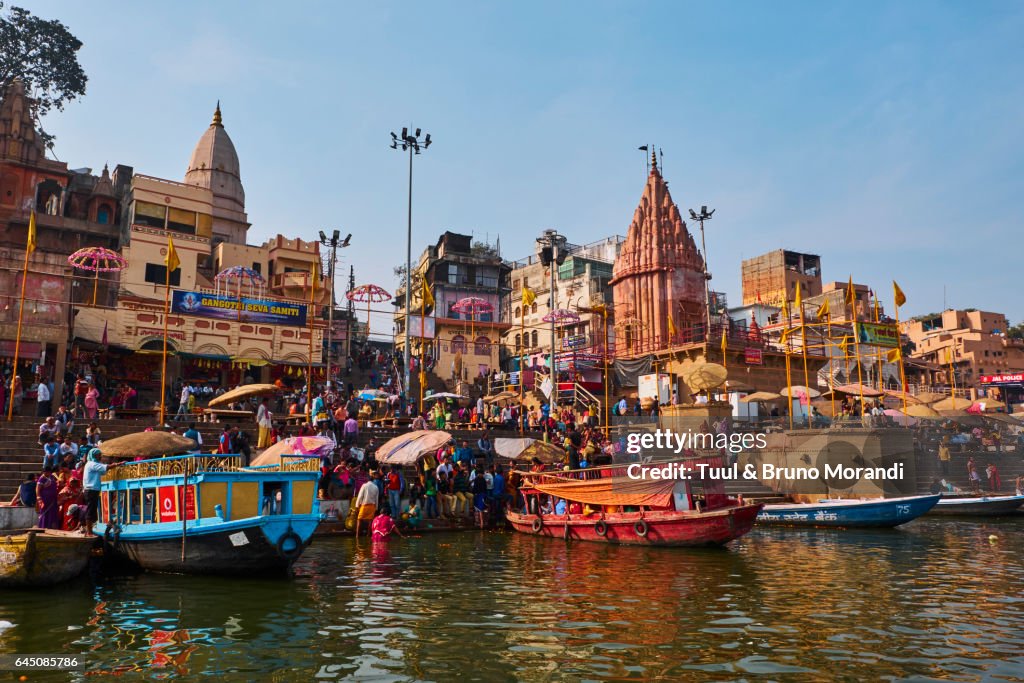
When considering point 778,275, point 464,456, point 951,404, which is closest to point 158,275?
point 464,456

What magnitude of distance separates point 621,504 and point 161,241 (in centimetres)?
3317

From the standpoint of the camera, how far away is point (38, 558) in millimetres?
12352

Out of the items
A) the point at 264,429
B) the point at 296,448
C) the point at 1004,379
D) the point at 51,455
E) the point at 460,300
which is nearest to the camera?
the point at 51,455

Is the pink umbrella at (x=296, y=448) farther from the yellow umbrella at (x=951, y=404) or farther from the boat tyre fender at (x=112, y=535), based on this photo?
the yellow umbrella at (x=951, y=404)

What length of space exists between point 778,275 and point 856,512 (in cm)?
4553

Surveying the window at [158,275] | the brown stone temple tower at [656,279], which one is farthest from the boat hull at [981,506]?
the window at [158,275]

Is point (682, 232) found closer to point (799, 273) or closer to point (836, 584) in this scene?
point (799, 273)

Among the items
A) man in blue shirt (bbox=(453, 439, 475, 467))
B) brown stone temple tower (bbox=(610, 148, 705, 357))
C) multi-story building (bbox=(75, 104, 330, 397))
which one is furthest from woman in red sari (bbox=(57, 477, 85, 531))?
brown stone temple tower (bbox=(610, 148, 705, 357))

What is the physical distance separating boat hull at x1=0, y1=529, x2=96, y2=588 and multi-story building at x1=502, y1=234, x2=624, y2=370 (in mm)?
39063

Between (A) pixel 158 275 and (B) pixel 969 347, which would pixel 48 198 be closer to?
(A) pixel 158 275

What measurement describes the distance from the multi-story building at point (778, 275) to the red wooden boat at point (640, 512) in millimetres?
47762

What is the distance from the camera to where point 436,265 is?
6184 cm

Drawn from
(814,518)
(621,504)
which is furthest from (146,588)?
(814,518)

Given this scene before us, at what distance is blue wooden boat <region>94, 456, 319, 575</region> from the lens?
1401cm
